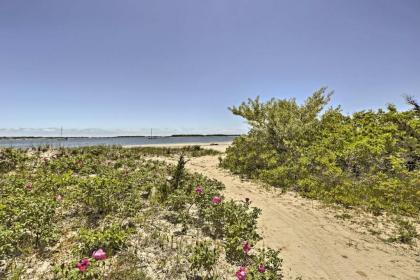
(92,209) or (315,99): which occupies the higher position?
(315,99)

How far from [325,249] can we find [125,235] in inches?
166

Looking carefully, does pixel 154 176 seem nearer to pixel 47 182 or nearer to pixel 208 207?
pixel 47 182

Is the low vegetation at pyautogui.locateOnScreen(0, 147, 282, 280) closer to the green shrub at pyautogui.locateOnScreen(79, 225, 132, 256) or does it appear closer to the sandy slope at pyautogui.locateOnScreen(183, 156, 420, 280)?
the green shrub at pyautogui.locateOnScreen(79, 225, 132, 256)

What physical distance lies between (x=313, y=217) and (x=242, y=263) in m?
3.77

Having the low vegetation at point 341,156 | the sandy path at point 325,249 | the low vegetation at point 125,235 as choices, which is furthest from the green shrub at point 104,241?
the low vegetation at point 341,156

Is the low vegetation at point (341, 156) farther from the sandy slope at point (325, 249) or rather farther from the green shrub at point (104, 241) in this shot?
the green shrub at point (104, 241)

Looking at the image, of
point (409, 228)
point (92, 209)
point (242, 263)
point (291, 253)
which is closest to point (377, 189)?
point (409, 228)

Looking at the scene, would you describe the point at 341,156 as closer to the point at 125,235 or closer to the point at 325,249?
the point at 325,249

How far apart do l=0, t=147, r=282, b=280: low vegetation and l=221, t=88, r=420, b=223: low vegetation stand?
436cm

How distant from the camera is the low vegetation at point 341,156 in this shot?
34.4 feet

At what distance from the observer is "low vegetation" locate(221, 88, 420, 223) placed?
10484 mm

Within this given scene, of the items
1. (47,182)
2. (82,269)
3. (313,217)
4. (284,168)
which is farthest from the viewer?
(284,168)

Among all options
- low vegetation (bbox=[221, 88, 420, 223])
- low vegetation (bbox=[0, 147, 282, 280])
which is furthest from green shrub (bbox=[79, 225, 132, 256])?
low vegetation (bbox=[221, 88, 420, 223])

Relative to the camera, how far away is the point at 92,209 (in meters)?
7.73
